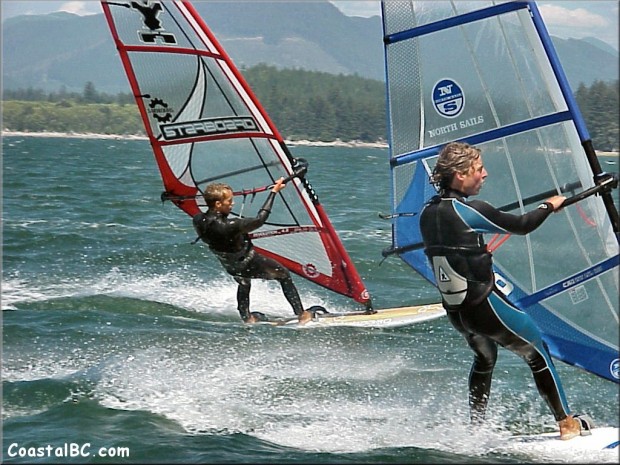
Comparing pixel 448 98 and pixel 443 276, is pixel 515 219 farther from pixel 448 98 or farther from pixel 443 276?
pixel 448 98

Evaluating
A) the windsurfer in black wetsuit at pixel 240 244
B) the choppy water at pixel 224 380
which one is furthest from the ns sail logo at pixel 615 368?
the windsurfer in black wetsuit at pixel 240 244

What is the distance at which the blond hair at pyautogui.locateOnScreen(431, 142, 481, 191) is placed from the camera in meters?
4.43

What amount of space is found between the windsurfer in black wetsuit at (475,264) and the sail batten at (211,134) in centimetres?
300

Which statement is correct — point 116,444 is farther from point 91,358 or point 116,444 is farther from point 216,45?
point 216,45

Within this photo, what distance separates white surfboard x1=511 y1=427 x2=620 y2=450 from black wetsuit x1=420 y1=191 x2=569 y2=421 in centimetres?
13

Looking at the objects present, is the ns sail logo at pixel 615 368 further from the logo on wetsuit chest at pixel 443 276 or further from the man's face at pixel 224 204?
the man's face at pixel 224 204

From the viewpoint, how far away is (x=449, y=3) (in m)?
5.68

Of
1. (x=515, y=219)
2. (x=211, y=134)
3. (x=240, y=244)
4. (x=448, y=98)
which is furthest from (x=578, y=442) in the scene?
(x=211, y=134)

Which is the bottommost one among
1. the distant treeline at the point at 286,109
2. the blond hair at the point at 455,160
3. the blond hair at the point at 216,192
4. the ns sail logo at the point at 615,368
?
the ns sail logo at the point at 615,368

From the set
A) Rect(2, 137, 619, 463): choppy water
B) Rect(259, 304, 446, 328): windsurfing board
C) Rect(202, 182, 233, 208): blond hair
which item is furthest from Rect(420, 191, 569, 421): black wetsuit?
Rect(259, 304, 446, 328): windsurfing board

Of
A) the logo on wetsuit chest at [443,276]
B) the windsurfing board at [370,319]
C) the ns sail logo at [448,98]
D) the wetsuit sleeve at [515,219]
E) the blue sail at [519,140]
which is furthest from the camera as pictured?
the windsurfing board at [370,319]

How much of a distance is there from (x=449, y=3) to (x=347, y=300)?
11.5ft

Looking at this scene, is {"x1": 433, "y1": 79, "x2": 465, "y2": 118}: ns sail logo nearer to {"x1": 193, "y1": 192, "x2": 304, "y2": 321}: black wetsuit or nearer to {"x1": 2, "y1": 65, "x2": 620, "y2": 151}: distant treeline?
{"x1": 193, "y1": 192, "x2": 304, "y2": 321}: black wetsuit

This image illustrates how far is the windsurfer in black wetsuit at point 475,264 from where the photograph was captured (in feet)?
14.5
